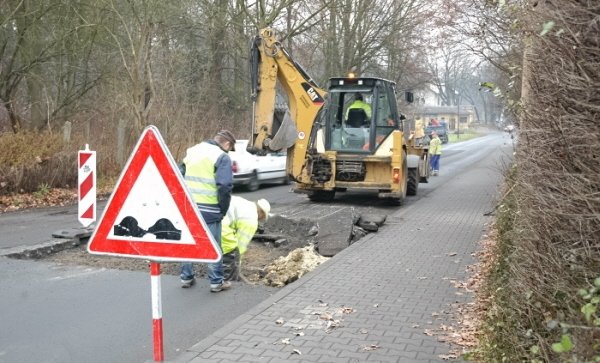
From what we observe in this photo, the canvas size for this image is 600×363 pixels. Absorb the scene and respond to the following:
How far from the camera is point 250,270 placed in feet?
27.1

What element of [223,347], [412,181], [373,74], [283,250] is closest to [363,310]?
[223,347]

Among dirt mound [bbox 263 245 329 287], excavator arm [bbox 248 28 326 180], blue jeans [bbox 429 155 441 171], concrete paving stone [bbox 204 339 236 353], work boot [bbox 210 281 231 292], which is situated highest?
excavator arm [bbox 248 28 326 180]

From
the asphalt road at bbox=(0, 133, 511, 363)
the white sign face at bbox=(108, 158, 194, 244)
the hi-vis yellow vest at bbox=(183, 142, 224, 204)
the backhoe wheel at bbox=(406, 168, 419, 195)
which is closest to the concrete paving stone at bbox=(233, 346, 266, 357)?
the asphalt road at bbox=(0, 133, 511, 363)

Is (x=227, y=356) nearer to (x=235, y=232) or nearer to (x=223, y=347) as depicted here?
(x=223, y=347)

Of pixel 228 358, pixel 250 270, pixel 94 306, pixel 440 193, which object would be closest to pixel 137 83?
pixel 440 193

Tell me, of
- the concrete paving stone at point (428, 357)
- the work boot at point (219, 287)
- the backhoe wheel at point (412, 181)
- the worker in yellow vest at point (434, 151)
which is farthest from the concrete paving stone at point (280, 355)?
the worker in yellow vest at point (434, 151)

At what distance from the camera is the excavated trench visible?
26.6ft

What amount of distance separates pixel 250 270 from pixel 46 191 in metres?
9.25

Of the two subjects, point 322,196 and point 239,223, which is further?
point 322,196

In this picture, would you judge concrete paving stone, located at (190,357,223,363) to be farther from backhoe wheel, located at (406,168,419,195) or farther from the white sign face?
backhoe wheel, located at (406,168,419,195)

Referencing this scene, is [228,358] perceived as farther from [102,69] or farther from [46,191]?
[102,69]

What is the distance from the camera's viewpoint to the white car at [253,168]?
17.7 m

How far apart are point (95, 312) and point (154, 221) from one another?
8.98ft

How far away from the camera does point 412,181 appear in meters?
16.3
